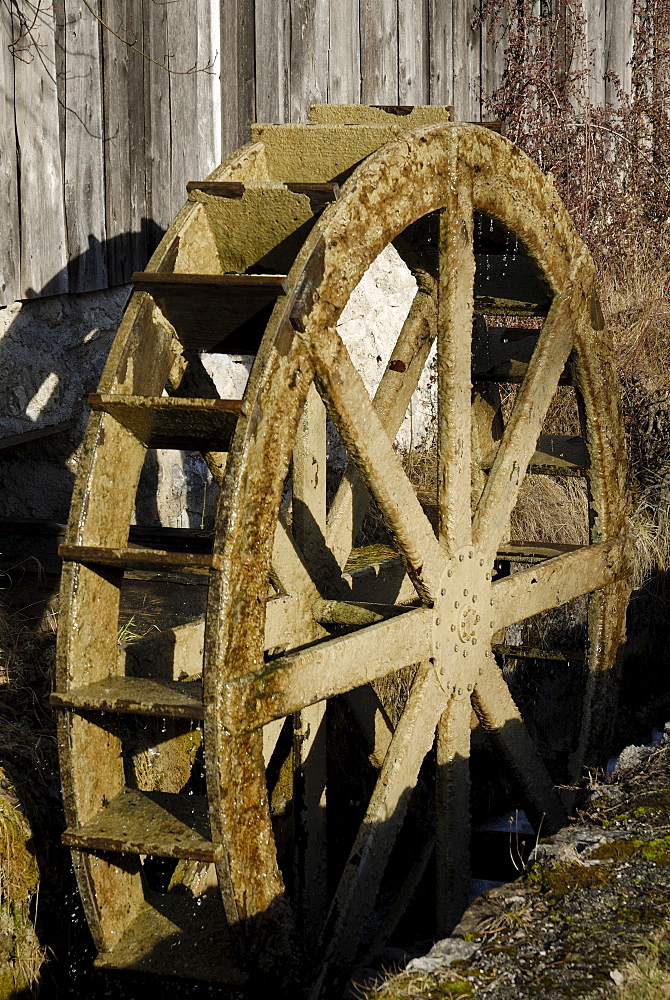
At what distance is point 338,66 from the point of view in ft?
19.9

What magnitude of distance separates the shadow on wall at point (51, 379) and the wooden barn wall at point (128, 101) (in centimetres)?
8

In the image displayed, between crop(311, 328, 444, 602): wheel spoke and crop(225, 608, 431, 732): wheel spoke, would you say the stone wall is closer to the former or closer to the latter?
crop(311, 328, 444, 602): wheel spoke

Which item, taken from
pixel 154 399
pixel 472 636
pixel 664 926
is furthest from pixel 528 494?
pixel 664 926

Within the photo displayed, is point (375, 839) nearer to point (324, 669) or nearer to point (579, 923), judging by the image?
point (324, 669)

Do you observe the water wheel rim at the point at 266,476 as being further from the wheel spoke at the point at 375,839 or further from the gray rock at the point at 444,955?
the gray rock at the point at 444,955

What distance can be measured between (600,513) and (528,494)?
1322 millimetres

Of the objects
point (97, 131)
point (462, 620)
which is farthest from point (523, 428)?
point (97, 131)

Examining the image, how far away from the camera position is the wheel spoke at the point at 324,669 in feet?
9.50

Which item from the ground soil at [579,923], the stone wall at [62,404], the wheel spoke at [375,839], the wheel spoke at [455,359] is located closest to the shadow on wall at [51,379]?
the stone wall at [62,404]

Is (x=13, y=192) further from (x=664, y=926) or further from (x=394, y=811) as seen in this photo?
(x=664, y=926)

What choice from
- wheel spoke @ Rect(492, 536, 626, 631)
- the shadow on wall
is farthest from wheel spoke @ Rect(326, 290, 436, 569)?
the shadow on wall

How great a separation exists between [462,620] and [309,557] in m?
0.74

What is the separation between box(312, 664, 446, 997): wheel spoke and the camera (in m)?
3.52

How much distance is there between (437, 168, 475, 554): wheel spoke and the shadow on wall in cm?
171
